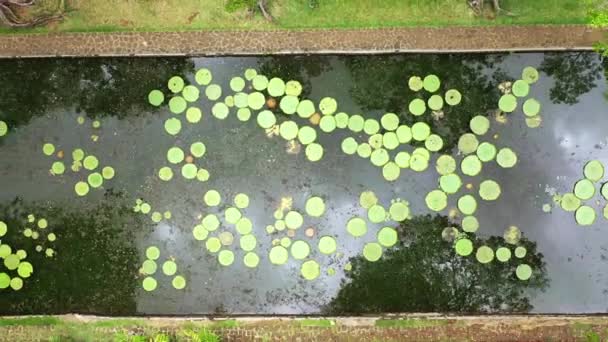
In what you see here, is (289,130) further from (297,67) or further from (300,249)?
(300,249)

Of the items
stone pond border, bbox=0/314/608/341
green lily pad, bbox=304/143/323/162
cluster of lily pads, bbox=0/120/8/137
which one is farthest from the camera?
cluster of lily pads, bbox=0/120/8/137

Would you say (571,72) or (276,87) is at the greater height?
(571,72)

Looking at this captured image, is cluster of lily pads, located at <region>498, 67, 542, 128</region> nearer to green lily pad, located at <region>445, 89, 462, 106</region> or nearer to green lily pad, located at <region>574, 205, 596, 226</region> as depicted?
green lily pad, located at <region>445, 89, 462, 106</region>

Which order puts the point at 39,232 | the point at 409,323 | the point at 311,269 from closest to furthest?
the point at 409,323 < the point at 311,269 < the point at 39,232

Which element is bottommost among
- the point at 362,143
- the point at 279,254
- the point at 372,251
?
the point at 279,254

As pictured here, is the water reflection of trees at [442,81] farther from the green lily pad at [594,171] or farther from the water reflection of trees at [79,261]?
the water reflection of trees at [79,261]

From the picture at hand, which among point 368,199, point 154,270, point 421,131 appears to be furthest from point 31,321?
point 421,131

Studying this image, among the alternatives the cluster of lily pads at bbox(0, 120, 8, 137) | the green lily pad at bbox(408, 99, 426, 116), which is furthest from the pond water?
the cluster of lily pads at bbox(0, 120, 8, 137)
